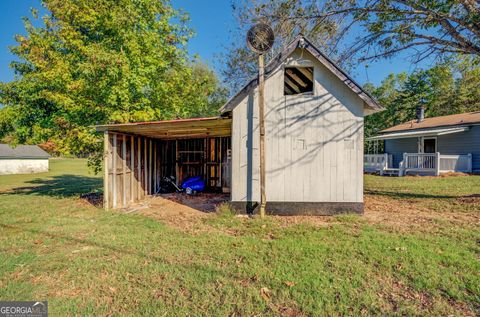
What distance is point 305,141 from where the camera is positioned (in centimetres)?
712

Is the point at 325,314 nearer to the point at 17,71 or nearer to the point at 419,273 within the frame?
the point at 419,273

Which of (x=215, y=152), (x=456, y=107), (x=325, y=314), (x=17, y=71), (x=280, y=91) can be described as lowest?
(x=325, y=314)

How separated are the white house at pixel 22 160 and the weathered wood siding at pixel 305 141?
29.4 metres

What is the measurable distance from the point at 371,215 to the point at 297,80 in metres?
4.36

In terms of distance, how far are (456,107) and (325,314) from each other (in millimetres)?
35407

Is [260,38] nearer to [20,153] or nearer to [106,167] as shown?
[106,167]

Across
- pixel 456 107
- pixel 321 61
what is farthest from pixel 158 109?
pixel 456 107

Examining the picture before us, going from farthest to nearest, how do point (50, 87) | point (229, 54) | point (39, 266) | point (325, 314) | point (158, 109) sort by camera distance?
1. point (229, 54)
2. point (158, 109)
3. point (50, 87)
4. point (39, 266)
5. point (325, 314)

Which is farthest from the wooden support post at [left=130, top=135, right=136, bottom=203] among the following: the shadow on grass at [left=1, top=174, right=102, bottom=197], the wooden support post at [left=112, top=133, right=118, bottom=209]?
the shadow on grass at [left=1, top=174, right=102, bottom=197]

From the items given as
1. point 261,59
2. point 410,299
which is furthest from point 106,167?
point 410,299

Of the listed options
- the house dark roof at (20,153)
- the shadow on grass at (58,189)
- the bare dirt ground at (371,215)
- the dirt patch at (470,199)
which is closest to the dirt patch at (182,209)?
the bare dirt ground at (371,215)

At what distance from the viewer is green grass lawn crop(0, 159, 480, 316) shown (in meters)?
3.04

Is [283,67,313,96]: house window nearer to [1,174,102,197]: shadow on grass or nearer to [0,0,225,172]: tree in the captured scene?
[0,0,225,172]: tree

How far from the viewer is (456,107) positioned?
28922mm
